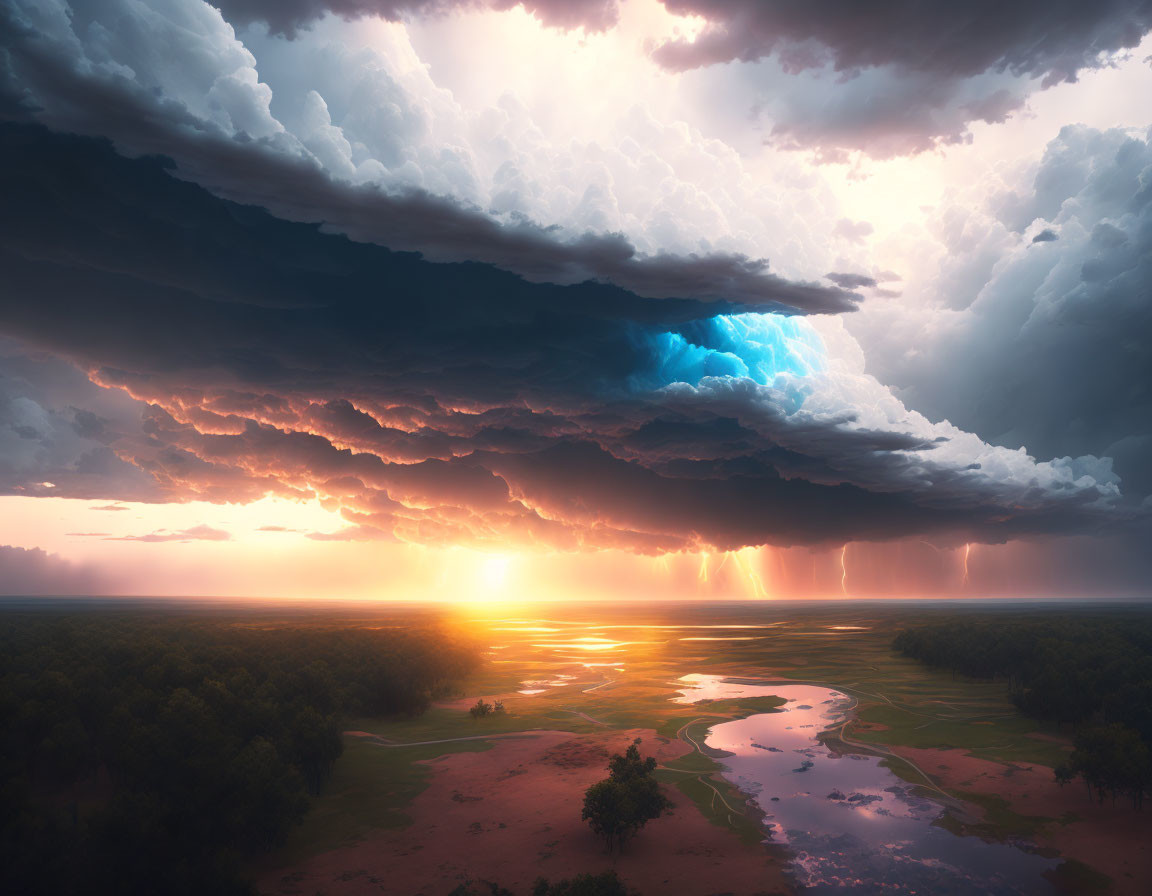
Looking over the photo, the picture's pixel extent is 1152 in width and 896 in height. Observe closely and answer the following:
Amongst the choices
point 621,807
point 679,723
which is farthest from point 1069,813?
point 679,723

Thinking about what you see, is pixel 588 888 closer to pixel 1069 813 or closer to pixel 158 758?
pixel 158 758

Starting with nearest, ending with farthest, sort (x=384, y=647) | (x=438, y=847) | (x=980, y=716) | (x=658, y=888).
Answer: (x=658, y=888) → (x=438, y=847) → (x=980, y=716) → (x=384, y=647)

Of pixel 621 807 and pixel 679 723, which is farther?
pixel 679 723

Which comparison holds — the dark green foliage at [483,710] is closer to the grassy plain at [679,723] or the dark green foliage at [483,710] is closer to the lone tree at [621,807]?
the grassy plain at [679,723]

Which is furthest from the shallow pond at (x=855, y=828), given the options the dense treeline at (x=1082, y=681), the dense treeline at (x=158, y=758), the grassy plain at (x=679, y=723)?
the dense treeline at (x=158, y=758)

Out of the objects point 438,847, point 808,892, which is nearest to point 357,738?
point 438,847

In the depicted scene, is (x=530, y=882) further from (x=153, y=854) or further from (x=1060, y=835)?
(x=1060, y=835)

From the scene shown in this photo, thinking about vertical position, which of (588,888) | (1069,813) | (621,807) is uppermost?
(588,888)

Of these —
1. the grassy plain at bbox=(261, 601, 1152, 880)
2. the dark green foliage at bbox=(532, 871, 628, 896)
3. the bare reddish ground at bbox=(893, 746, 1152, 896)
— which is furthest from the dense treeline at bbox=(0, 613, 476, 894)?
the bare reddish ground at bbox=(893, 746, 1152, 896)
